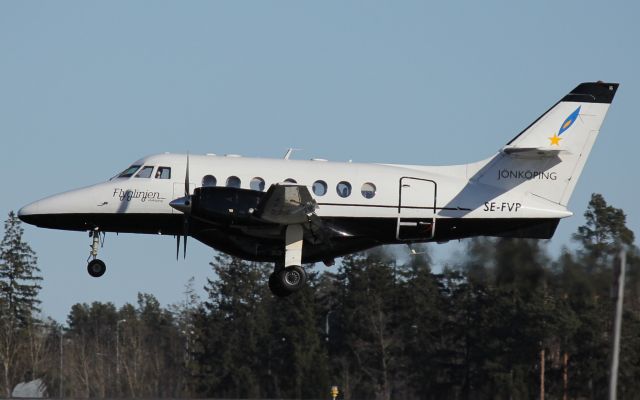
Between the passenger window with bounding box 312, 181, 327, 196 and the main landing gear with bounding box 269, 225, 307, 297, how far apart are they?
97 cm

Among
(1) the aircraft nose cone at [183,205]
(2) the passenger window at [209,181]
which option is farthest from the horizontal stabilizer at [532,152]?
(1) the aircraft nose cone at [183,205]

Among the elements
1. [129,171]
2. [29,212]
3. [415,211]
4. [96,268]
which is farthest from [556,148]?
[29,212]

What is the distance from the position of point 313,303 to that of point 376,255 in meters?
29.1

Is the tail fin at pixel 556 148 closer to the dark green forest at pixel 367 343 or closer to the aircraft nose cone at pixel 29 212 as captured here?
the dark green forest at pixel 367 343

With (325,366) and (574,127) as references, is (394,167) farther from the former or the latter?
(325,366)

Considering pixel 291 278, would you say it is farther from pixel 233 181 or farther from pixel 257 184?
pixel 233 181

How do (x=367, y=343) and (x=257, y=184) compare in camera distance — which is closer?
(x=257, y=184)

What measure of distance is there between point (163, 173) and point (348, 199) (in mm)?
4590

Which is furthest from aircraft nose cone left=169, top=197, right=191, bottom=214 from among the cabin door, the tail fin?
the tail fin

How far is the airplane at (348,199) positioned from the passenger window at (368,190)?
0.08ft

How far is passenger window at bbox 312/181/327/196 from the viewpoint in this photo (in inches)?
Answer: 1185

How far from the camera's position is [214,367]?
214 ft

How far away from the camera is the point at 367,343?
2425 inches

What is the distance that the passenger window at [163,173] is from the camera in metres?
30.4
